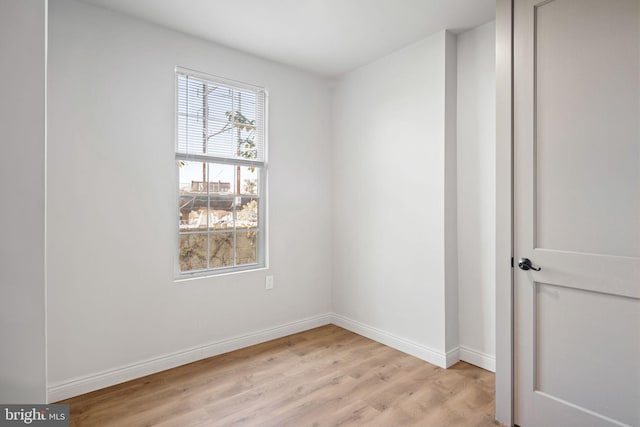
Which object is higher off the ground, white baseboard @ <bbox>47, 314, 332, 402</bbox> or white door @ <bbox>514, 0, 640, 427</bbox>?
white door @ <bbox>514, 0, 640, 427</bbox>

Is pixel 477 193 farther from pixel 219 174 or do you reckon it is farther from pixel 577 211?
pixel 219 174

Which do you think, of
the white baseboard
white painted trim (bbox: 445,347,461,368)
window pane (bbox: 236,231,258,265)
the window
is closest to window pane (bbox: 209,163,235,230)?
the window

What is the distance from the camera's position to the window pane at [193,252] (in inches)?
110

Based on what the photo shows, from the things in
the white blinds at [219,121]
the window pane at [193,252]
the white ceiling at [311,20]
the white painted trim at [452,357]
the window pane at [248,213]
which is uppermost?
the white ceiling at [311,20]

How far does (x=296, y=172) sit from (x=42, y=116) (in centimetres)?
229

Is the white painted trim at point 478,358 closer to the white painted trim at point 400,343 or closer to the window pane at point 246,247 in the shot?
the white painted trim at point 400,343

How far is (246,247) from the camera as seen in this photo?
3.19 m

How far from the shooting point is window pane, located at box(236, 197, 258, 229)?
3.13 metres

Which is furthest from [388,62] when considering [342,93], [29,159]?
[29,159]

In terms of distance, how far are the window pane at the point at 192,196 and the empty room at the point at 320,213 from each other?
0.02 metres

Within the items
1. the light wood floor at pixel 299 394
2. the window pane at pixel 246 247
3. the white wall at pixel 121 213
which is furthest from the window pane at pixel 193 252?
the light wood floor at pixel 299 394

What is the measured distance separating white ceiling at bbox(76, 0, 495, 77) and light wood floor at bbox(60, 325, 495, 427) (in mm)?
2600

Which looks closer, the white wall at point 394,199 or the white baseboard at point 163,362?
the white baseboard at point 163,362

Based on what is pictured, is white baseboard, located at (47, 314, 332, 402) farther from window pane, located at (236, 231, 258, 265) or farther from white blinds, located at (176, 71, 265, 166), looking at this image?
white blinds, located at (176, 71, 265, 166)
